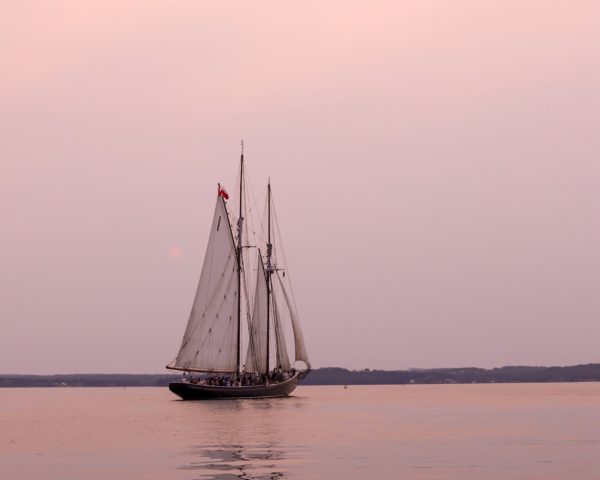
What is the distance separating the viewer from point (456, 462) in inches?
2088

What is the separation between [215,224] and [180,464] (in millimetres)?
79879

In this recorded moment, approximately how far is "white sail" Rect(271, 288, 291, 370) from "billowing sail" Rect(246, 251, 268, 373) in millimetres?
1222

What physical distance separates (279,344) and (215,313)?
614 inches

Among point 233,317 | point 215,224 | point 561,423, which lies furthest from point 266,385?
point 561,423

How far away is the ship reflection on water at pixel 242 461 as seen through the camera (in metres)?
46.0

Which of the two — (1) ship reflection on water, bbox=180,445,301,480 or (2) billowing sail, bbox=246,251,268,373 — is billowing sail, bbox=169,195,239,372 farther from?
(1) ship reflection on water, bbox=180,445,301,480

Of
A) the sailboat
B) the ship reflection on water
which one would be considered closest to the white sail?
the sailboat

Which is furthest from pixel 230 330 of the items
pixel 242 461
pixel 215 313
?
pixel 242 461

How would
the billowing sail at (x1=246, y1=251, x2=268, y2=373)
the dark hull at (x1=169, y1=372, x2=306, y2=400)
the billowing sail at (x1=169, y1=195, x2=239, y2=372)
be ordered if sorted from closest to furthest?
the billowing sail at (x1=169, y1=195, x2=239, y2=372), the dark hull at (x1=169, y1=372, x2=306, y2=400), the billowing sail at (x1=246, y1=251, x2=268, y2=373)

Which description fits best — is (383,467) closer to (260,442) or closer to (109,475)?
(109,475)

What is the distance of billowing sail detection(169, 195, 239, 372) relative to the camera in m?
130

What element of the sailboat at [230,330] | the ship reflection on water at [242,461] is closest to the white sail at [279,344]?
the sailboat at [230,330]

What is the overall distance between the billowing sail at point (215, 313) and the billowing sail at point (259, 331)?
6008 millimetres

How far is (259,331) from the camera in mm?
142000
